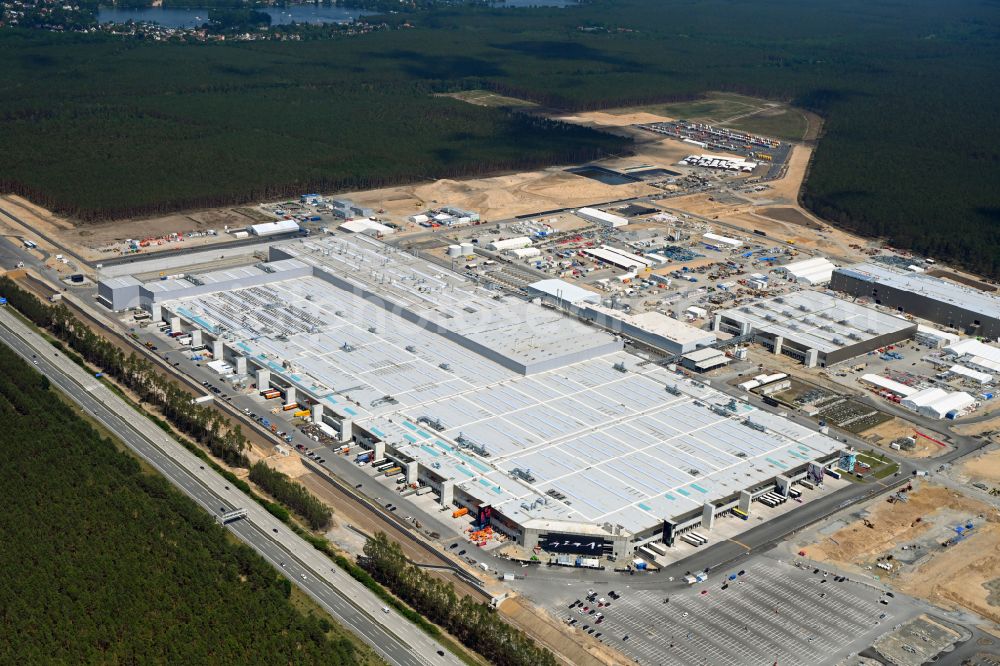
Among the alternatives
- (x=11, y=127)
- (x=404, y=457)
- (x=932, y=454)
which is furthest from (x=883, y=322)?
(x=11, y=127)

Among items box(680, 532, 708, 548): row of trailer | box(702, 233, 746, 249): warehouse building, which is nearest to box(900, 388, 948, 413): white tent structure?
box(680, 532, 708, 548): row of trailer

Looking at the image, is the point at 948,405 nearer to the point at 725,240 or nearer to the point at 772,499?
the point at 772,499

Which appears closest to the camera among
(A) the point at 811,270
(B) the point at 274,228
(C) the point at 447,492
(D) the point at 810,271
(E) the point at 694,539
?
(E) the point at 694,539

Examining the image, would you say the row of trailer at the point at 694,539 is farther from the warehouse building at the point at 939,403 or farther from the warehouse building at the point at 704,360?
the warehouse building at the point at 939,403

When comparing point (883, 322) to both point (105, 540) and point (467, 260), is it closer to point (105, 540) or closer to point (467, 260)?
point (467, 260)

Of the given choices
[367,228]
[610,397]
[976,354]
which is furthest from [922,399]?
[367,228]

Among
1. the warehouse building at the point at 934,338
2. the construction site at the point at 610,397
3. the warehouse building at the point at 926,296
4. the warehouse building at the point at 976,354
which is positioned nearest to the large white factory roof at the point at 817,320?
the construction site at the point at 610,397

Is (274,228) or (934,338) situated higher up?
(934,338)

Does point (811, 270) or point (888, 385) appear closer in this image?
point (888, 385)
